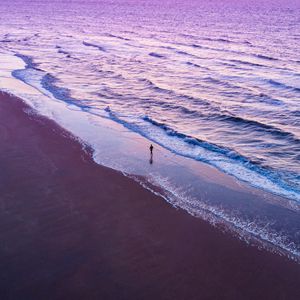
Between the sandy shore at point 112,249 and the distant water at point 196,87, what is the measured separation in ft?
12.0

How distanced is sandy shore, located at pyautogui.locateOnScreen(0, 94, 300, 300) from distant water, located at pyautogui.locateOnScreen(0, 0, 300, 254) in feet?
12.0

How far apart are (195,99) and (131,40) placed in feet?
94.6

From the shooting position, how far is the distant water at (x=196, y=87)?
1644 centimetres

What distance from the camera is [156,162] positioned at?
15219 mm

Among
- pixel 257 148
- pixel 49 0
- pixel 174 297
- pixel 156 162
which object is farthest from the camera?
pixel 49 0

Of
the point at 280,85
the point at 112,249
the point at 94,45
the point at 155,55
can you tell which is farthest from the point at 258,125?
the point at 94,45

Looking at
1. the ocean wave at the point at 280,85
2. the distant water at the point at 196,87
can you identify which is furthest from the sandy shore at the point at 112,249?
the ocean wave at the point at 280,85

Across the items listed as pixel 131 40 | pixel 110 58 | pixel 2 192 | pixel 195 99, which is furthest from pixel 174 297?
pixel 131 40

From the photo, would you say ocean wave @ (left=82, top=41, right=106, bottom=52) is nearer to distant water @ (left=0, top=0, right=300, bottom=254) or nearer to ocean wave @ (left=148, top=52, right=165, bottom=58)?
distant water @ (left=0, top=0, right=300, bottom=254)

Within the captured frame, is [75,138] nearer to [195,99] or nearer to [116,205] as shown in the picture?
[116,205]

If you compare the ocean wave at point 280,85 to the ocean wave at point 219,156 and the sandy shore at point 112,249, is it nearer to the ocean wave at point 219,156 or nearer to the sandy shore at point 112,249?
the ocean wave at point 219,156

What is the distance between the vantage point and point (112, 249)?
10.0m

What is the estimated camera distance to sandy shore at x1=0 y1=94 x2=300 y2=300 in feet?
28.9

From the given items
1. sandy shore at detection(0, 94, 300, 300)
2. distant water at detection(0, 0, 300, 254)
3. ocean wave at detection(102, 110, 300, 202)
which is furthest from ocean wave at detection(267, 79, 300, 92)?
sandy shore at detection(0, 94, 300, 300)
